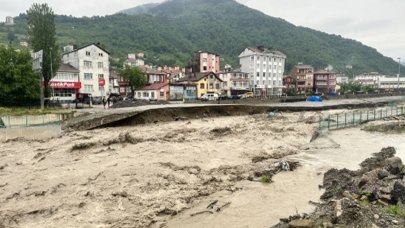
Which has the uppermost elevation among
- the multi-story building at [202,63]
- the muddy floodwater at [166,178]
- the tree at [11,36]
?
the tree at [11,36]

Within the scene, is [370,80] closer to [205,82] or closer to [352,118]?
[205,82]

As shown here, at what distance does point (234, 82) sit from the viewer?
87750 millimetres

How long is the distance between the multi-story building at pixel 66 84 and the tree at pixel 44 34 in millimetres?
11777

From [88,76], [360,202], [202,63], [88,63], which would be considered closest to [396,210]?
[360,202]

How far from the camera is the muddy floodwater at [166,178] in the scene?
32.5 ft

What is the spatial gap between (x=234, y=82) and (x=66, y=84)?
142 feet

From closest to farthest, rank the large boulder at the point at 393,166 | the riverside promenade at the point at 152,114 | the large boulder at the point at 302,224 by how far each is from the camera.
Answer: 1. the large boulder at the point at 302,224
2. the large boulder at the point at 393,166
3. the riverside promenade at the point at 152,114

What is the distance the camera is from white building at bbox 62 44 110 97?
6525 cm

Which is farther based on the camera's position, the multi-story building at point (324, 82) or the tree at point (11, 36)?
the tree at point (11, 36)

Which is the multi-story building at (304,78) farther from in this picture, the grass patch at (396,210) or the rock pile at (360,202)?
the grass patch at (396,210)

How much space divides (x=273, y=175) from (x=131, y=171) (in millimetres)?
6076

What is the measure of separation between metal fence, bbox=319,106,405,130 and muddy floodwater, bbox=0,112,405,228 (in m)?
1.51

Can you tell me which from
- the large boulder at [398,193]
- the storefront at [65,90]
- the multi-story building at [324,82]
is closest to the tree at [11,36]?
the storefront at [65,90]

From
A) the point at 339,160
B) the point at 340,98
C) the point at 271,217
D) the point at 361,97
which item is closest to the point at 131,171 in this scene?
the point at 271,217
